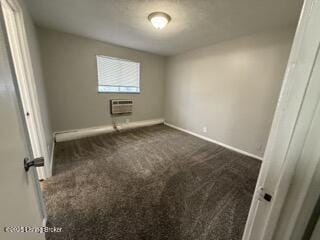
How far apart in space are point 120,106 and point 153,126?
50.4 inches

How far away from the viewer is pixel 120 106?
12.6ft

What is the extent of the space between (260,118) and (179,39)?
2.29 meters

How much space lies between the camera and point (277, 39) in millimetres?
2256

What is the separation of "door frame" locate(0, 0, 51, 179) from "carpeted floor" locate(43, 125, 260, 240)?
589mm

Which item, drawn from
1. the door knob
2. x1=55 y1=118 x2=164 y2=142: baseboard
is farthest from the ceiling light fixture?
x1=55 y1=118 x2=164 y2=142: baseboard

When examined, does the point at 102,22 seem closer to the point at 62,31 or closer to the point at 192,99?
the point at 62,31

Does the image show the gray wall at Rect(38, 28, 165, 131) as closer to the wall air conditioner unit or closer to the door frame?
the wall air conditioner unit

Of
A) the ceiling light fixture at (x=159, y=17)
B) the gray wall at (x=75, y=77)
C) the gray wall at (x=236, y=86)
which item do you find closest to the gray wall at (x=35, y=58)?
the gray wall at (x=75, y=77)

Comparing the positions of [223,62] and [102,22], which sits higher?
[102,22]

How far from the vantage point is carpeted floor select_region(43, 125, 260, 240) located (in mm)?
1266

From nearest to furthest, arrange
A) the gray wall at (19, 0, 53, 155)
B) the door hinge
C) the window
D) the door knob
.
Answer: the door hinge < the door knob < the gray wall at (19, 0, 53, 155) < the window

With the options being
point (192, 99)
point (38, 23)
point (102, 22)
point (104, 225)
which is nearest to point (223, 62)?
point (192, 99)

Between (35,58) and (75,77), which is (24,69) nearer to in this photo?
(35,58)

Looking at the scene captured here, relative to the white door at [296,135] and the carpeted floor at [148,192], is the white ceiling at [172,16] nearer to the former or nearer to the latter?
the white door at [296,135]
